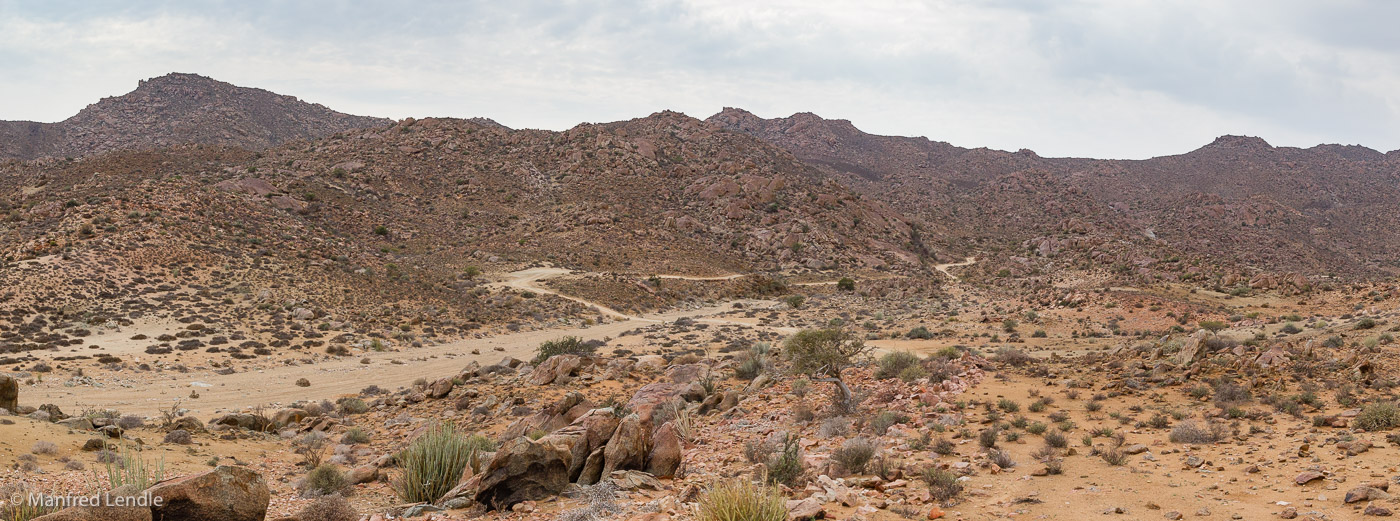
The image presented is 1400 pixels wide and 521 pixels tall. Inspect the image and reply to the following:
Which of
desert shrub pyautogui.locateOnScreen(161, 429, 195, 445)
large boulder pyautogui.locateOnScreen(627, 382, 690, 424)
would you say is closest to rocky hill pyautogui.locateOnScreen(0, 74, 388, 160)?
desert shrub pyautogui.locateOnScreen(161, 429, 195, 445)

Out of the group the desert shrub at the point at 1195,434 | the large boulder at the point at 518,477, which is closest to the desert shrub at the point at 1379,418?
the desert shrub at the point at 1195,434

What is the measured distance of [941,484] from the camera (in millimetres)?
8766

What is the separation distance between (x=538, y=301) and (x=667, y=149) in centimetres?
4660

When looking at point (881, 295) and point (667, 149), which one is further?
point (667, 149)

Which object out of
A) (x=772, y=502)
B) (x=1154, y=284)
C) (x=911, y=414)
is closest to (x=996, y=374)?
(x=911, y=414)

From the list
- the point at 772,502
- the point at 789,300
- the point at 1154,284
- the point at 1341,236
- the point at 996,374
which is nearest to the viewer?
the point at 772,502

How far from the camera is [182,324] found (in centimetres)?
2995

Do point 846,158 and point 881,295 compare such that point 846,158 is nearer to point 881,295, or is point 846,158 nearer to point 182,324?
point 881,295

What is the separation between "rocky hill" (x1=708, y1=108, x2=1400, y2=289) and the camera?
229 ft

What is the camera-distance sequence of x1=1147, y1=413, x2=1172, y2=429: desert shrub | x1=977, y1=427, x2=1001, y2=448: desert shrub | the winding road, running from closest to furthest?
x1=977, y1=427, x2=1001, y2=448: desert shrub → x1=1147, y1=413, x2=1172, y2=429: desert shrub → the winding road

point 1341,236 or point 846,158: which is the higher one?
point 846,158

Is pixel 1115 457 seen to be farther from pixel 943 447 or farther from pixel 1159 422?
pixel 1159 422

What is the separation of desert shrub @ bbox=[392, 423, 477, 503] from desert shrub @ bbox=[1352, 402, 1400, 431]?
1320 centimetres

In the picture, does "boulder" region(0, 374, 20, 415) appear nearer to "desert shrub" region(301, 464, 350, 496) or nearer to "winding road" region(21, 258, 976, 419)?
"winding road" region(21, 258, 976, 419)
